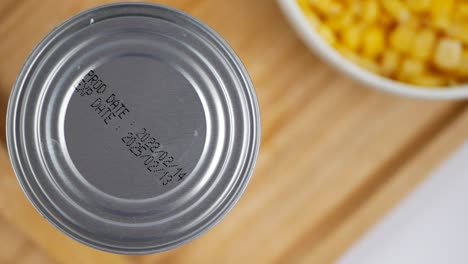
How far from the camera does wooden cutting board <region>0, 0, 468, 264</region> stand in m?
1.00

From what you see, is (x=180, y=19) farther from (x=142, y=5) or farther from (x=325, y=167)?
(x=325, y=167)

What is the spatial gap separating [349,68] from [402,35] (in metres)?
0.12

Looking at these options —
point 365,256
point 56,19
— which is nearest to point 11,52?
point 56,19

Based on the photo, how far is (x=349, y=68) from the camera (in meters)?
0.90

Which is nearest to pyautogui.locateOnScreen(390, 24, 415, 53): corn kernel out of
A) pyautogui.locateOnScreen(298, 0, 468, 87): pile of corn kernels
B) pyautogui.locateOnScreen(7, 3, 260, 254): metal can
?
pyautogui.locateOnScreen(298, 0, 468, 87): pile of corn kernels

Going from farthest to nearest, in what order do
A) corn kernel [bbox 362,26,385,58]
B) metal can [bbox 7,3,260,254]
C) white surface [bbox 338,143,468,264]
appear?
white surface [bbox 338,143,468,264]
corn kernel [bbox 362,26,385,58]
metal can [bbox 7,3,260,254]

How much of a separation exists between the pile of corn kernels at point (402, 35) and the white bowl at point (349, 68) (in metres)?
0.05

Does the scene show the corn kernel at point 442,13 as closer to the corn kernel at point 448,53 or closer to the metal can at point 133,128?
the corn kernel at point 448,53

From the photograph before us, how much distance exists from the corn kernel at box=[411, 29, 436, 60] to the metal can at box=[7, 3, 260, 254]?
11.3 inches

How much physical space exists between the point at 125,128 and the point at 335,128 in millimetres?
369

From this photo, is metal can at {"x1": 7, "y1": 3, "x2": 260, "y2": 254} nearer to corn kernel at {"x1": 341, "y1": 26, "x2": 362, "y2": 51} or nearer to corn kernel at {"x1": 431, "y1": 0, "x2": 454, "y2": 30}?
corn kernel at {"x1": 341, "y1": 26, "x2": 362, "y2": 51}

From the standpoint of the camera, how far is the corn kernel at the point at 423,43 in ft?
3.14

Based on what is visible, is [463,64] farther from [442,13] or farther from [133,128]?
[133,128]

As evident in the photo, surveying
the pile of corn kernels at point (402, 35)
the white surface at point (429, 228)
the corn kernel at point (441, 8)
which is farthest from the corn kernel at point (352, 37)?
the white surface at point (429, 228)
